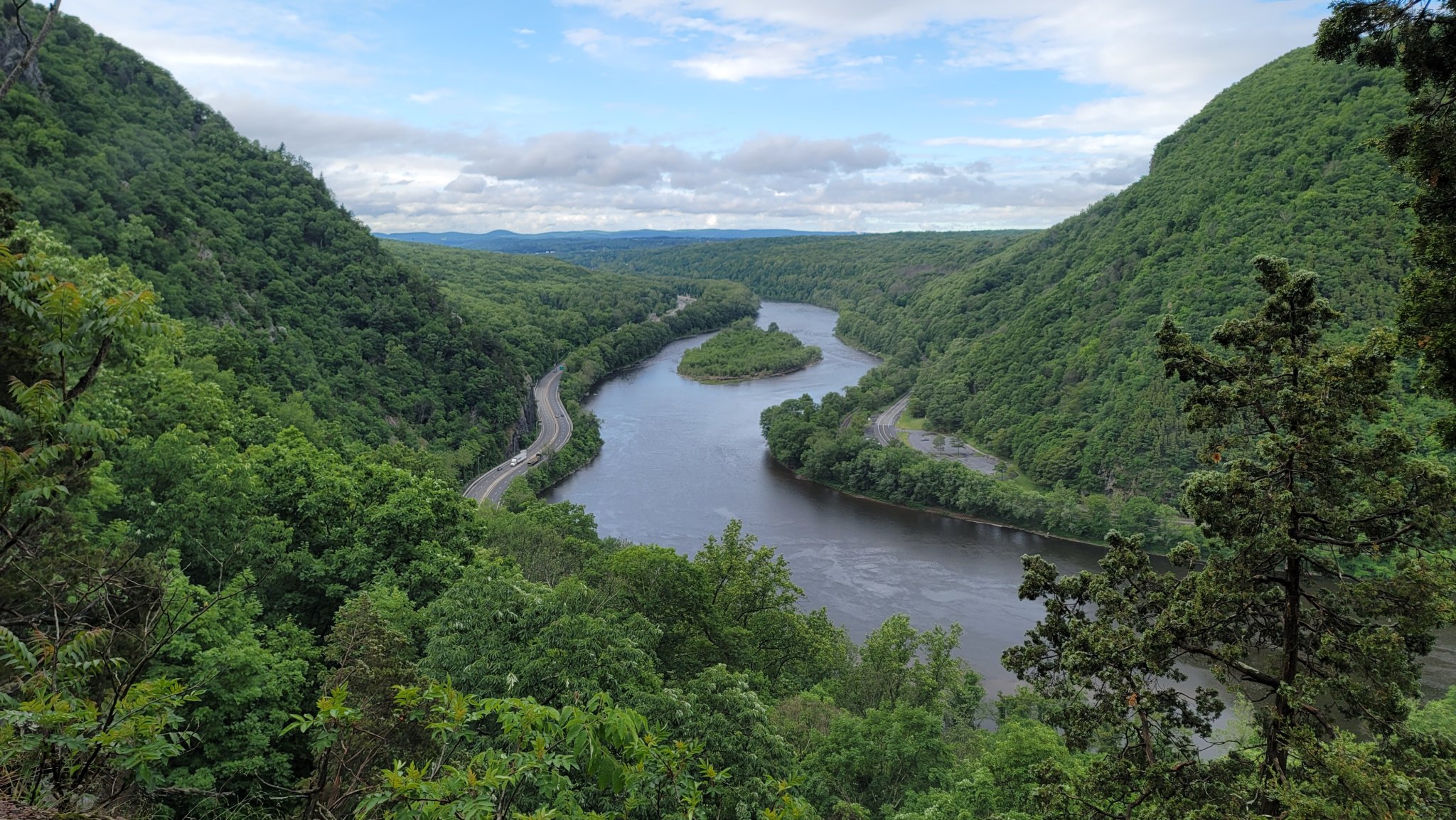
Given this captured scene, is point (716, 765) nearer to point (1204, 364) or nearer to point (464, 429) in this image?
point (1204, 364)

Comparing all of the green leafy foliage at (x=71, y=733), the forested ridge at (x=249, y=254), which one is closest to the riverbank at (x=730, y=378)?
the forested ridge at (x=249, y=254)

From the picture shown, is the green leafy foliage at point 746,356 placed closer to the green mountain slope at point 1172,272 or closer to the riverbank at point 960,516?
the green mountain slope at point 1172,272

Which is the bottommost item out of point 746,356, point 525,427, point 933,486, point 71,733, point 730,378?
point 933,486

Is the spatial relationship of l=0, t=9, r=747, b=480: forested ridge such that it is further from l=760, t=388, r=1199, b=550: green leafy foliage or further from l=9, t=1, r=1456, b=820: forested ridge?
l=760, t=388, r=1199, b=550: green leafy foliage

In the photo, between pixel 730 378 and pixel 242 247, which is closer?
pixel 242 247

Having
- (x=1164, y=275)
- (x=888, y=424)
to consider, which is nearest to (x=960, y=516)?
(x=888, y=424)

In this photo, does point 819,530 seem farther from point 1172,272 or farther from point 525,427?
point 1172,272
